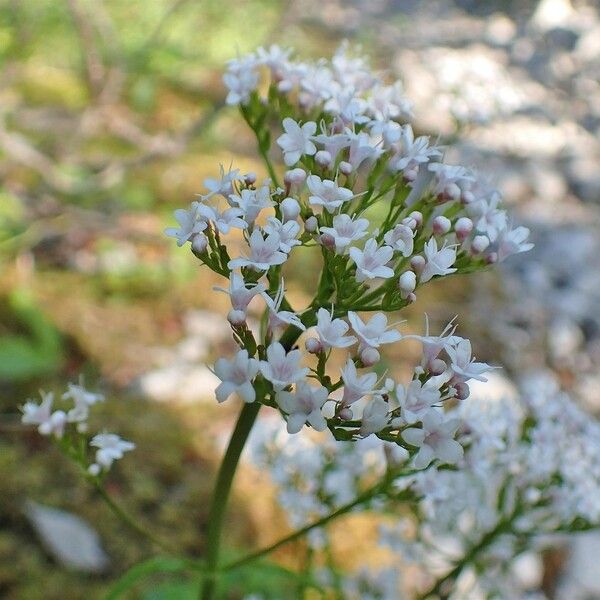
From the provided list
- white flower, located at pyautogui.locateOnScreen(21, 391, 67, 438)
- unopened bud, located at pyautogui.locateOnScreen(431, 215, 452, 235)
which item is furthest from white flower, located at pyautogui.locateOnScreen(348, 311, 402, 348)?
white flower, located at pyautogui.locateOnScreen(21, 391, 67, 438)

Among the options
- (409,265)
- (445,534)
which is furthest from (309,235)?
(445,534)

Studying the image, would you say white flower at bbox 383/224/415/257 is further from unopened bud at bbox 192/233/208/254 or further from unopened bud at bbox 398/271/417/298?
unopened bud at bbox 192/233/208/254

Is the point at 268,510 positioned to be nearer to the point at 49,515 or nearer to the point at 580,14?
the point at 49,515

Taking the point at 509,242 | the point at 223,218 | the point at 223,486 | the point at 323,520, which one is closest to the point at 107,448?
the point at 223,486

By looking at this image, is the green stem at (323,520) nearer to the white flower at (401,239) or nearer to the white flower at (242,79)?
the white flower at (401,239)

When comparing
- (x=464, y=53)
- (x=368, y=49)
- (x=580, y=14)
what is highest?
(x=580, y=14)

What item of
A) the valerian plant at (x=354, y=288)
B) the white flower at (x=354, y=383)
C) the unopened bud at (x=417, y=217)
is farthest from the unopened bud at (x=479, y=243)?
the white flower at (x=354, y=383)
